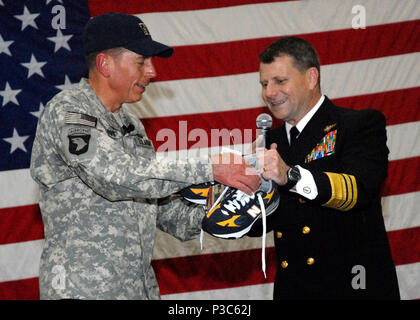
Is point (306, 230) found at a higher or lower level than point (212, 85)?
lower

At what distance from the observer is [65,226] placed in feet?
6.73

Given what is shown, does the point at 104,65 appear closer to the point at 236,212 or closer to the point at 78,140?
the point at 78,140

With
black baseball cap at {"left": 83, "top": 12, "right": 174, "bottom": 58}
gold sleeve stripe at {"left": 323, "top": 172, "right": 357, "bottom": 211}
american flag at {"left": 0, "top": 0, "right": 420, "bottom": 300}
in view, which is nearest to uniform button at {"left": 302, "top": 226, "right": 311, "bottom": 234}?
gold sleeve stripe at {"left": 323, "top": 172, "right": 357, "bottom": 211}

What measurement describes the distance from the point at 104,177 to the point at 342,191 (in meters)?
0.79

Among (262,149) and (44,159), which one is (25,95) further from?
(262,149)

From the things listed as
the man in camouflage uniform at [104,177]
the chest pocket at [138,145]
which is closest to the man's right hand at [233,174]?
the man in camouflage uniform at [104,177]

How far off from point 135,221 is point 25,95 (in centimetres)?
172

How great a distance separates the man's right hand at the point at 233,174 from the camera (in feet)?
6.63

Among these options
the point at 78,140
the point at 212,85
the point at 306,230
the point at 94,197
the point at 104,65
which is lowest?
the point at 306,230

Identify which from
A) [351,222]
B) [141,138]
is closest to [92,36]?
[141,138]

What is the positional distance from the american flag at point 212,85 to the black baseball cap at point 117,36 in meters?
1.41

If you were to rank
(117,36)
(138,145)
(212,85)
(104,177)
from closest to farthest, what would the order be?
1. (104,177)
2. (117,36)
3. (138,145)
4. (212,85)

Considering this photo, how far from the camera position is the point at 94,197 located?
2080 mm

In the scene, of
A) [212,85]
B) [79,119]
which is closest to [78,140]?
[79,119]
